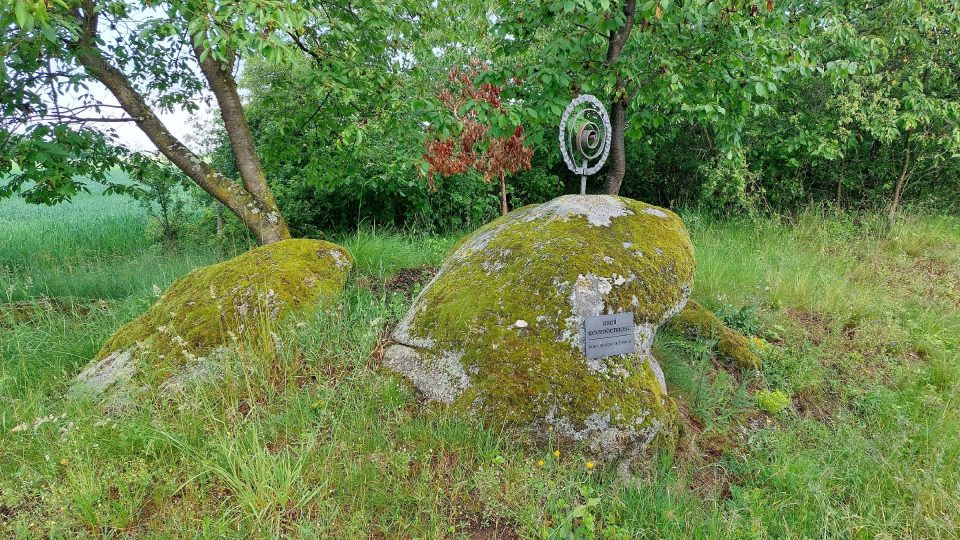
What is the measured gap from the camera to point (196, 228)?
8797mm

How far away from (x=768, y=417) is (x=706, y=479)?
916 millimetres

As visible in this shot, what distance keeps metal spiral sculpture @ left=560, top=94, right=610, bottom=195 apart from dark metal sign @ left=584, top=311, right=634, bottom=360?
3.81 feet

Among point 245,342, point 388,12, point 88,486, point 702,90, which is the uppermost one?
point 388,12

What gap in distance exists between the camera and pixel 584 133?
3.64 m

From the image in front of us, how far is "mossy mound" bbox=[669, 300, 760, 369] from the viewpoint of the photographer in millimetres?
3703

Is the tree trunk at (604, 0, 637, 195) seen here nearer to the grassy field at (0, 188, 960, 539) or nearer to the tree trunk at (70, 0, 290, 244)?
the grassy field at (0, 188, 960, 539)

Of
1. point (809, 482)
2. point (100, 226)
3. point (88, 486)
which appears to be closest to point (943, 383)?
point (809, 482)

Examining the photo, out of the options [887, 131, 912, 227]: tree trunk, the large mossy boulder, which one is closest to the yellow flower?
the large mossy boulder

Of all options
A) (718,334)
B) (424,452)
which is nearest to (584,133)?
(718,334)

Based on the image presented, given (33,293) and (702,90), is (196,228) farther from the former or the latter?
(702,90)

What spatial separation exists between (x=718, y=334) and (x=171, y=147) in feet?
17.3

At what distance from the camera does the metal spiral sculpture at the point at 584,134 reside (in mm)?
3582

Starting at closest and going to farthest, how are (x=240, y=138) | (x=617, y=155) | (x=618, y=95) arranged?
(x=618, y=95)
(x=617, y=155)
(x=240, y=138)

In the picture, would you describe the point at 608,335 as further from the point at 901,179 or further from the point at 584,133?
the point at 901,179
